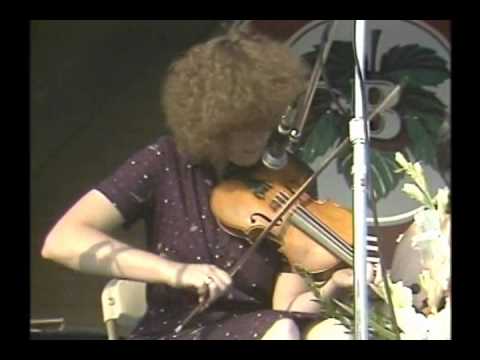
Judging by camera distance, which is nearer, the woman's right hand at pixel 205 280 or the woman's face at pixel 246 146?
the woman's right hand at pixel 205 280

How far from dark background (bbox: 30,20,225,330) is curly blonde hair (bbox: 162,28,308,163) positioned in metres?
0.06

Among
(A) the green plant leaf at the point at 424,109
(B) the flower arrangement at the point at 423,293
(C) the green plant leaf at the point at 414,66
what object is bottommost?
(B) the flower arrangement at the point at 423,293

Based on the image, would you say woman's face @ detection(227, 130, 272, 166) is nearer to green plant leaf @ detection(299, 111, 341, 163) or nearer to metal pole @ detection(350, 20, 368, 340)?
green plant leaf @ detection(299, 111, 341, 163)

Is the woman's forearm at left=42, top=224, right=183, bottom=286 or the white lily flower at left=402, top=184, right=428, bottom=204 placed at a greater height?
the white lily flower at left=402, top=184, right=428, bottom=204

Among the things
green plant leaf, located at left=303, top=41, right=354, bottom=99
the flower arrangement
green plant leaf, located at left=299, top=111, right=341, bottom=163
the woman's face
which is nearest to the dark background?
the woman's face

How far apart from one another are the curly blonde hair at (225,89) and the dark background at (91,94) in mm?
63

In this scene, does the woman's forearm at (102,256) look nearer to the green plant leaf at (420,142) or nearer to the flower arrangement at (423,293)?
the flower arrangement at (423,293)

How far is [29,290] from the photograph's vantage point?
5.42 meters

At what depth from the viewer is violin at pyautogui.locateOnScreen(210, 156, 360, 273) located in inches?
209

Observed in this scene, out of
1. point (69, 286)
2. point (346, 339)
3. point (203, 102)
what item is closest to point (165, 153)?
point (203, 102)

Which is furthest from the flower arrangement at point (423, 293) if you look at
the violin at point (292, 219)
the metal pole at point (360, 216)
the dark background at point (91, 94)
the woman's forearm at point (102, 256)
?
the dark background at point (91, 94)

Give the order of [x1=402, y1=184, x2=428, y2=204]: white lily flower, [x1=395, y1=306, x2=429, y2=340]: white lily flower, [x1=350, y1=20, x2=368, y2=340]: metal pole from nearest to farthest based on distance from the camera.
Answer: [x1=350, y1=20, x2=368, y2=340]: metal pole → [x1=395, y1=306, x2=429, y2=340]: white lily flower → [x1=402, y1=184, x2=428, y2=204]: white lily flower

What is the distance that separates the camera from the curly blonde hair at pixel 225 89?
5410 millimetres
